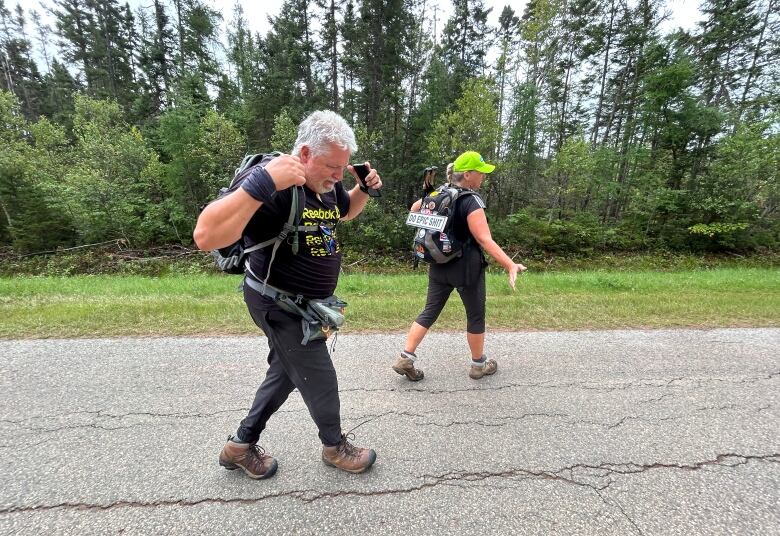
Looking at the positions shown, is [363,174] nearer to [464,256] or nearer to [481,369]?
[464,256]

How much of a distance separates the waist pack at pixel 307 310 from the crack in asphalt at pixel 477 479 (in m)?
0.90

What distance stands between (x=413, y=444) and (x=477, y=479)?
47cm

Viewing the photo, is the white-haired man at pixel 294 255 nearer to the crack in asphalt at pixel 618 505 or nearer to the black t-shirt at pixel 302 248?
the black t-shirt at pixel 302 248

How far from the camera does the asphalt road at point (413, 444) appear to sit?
183cm

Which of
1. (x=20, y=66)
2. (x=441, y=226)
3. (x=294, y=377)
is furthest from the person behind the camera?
(x=20, y=66)

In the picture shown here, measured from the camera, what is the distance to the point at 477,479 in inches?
81.9

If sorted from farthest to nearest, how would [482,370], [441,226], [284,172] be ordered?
[482,370], [441,226], [284,172]

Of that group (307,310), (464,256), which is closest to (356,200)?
(307,310)

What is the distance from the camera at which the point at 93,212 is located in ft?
52.4

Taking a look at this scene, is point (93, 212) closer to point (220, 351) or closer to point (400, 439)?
point (220, 351)

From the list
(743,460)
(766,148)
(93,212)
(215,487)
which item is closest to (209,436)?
(215,487)

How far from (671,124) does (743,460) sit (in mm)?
20152

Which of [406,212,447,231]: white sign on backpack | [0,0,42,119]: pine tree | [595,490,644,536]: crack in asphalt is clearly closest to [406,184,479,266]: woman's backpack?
[406,212,447,231]: white sign on backpack

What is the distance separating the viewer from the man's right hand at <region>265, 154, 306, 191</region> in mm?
1430
